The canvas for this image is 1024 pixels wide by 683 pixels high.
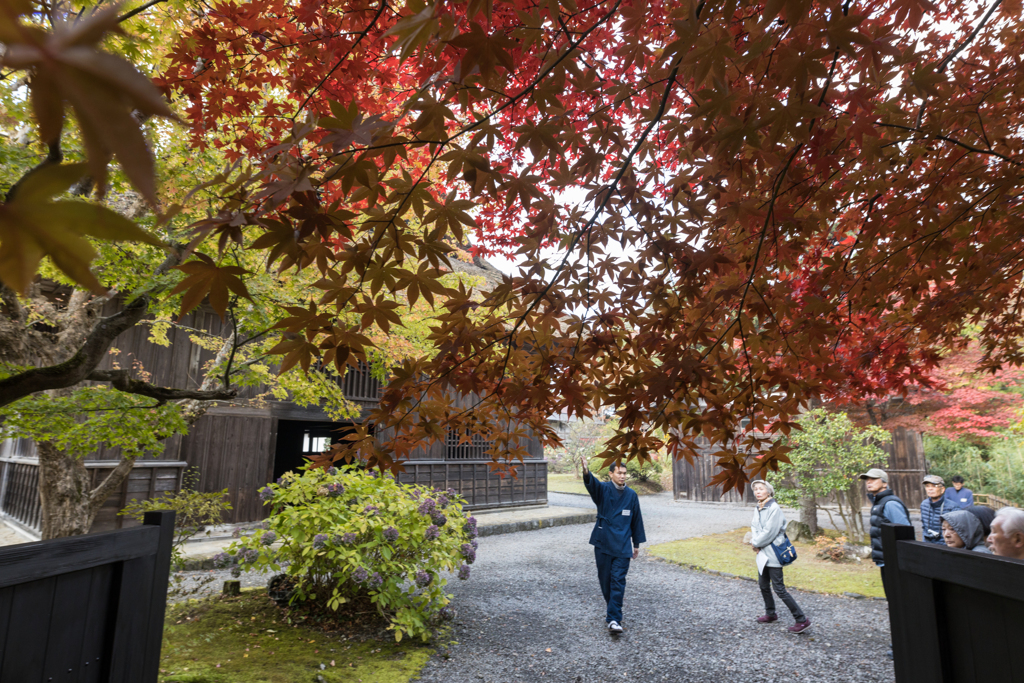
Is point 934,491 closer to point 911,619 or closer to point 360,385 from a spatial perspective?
point 911,619

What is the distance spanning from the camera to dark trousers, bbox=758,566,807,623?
5283mm

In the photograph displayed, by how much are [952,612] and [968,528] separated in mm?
2791

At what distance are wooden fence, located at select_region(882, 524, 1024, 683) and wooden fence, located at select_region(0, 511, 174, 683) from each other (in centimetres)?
384

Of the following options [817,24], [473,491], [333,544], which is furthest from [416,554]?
[473,491]

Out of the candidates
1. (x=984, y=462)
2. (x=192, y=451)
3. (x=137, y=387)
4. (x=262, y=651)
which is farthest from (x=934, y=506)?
(x=984, y=462)

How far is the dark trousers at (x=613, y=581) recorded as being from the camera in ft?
17.7

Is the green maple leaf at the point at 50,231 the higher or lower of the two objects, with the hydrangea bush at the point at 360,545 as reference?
higher

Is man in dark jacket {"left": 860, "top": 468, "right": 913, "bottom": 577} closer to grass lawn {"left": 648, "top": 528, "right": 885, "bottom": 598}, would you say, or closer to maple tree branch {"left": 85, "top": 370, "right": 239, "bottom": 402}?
grass lawn {"left": 648, "top": 528, "right": 885, "bottom": 598}

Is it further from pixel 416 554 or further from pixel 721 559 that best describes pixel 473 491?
pixel 416 554

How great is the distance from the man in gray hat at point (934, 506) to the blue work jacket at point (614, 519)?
319cm

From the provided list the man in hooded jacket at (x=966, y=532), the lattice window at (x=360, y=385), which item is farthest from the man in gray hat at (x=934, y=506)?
the lattice window at (x=360, y=385)

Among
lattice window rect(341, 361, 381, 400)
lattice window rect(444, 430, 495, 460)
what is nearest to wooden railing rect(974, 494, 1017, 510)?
lattice window rect(444, 430, 495, 460)

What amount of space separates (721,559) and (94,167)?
10105 millimetres

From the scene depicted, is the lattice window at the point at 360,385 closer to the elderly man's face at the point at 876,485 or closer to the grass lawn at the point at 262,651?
the grass lawn at the point at 262,651
